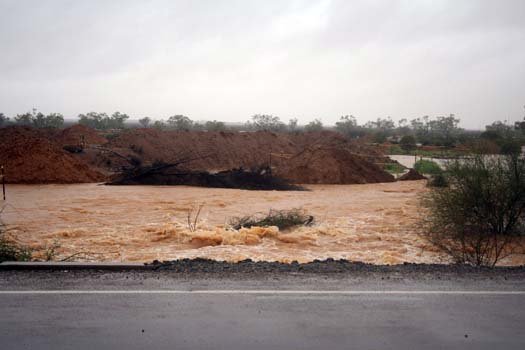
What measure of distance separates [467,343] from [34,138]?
31772 millimetres

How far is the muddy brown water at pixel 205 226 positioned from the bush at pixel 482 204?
3.30ft

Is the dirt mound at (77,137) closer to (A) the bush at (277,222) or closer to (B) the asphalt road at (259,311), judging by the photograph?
(A) the bush at (277,222)

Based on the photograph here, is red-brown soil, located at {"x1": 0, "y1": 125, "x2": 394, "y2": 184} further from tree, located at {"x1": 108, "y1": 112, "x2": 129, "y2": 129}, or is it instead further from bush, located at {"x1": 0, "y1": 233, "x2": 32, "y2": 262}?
tree, located at {"x1": 108, "y1": 112, "x2": 129, "y2": 129}

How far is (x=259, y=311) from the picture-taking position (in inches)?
215

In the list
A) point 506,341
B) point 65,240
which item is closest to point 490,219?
point 506,341

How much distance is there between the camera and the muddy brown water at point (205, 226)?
11.8 meters

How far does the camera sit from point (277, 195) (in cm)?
2444

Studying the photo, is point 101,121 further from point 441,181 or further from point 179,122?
point 441,181

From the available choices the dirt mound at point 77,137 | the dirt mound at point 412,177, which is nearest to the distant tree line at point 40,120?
the dirt mound at point 77,137

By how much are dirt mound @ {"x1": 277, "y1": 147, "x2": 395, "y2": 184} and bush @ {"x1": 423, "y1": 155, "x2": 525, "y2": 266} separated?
1870 cm

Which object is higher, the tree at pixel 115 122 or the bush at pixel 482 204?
the tree at pixel 115 122

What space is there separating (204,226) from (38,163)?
1858 cm

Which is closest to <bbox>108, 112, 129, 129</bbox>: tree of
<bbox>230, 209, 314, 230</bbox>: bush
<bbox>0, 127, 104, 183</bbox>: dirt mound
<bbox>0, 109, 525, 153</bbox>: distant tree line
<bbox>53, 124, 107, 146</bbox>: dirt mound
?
<bbox>0, 109, 525, 153</bbox>: distant tree line

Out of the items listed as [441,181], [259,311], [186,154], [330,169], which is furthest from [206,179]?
[259,311]
